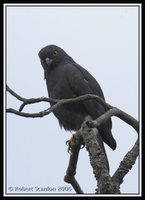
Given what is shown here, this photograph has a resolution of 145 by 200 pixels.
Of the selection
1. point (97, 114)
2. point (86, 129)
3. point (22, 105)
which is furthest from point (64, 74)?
point (86, 129)

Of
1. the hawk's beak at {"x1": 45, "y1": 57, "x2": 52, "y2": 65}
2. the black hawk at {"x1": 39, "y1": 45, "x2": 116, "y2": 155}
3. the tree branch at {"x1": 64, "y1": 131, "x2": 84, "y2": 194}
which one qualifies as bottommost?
the tree branch at {"x1": 64, "y1": 131, "x2": 84, "y2": 194}

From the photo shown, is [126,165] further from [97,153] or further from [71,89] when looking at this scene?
[71,89]

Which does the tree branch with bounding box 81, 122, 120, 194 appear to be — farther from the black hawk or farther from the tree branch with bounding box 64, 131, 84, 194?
the black hawk

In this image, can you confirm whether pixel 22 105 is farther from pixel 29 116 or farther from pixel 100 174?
pixel 100 174

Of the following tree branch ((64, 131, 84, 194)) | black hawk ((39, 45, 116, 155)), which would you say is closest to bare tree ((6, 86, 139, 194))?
tree branch ((64, 131, 84, 194))

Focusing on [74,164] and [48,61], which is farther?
[48,61]

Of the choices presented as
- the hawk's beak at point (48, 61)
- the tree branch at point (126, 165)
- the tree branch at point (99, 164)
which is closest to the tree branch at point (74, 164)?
the tree branch at point (99, 164)

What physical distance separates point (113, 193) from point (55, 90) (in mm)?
4089

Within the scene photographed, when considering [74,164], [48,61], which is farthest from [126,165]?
[48,61]

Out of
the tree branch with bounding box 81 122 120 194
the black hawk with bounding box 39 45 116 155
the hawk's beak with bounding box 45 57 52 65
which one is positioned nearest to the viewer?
the tree branch with bounding box 81 122 120 194

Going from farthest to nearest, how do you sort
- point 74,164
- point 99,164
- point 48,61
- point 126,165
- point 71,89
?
point 48,61, point 71,89, point 74,164, point 126,165, point 99,164

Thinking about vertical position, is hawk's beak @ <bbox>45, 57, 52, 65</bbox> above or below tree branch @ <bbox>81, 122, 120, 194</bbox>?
above

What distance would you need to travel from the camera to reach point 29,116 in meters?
3.59

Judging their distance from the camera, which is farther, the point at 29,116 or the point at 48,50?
the point at 48,50
